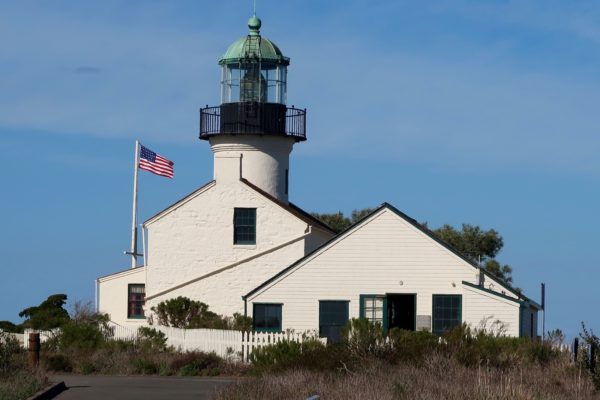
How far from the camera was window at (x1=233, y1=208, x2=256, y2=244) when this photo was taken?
1624 inches

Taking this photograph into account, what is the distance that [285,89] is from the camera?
144ft

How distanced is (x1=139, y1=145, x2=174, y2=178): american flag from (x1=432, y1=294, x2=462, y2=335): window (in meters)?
13.7

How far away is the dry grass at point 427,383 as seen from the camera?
17641mm

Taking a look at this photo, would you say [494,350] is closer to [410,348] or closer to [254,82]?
[410,348]

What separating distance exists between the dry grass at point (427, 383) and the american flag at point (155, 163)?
77.7 ft

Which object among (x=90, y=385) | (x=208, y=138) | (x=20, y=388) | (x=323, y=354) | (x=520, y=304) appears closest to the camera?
(x=20, y=388)

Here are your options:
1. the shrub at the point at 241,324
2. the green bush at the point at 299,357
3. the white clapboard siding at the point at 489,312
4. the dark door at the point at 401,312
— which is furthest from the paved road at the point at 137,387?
the dark door at the point at 401,312

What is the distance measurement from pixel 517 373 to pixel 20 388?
8298 mm

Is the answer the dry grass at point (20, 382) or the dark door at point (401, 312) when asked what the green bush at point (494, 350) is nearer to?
the dry grass at point (20, 382)

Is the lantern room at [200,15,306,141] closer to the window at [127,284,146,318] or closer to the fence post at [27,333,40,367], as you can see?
the window at [127,284,146,318]

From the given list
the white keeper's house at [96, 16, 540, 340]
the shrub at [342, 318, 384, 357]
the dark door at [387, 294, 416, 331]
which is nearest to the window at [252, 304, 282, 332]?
the white keeper's house at [96, 16, 540, 340]

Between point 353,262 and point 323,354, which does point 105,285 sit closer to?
point 353,262

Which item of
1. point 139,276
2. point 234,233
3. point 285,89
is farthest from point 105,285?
point 285,89

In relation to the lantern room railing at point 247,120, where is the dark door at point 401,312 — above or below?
below
